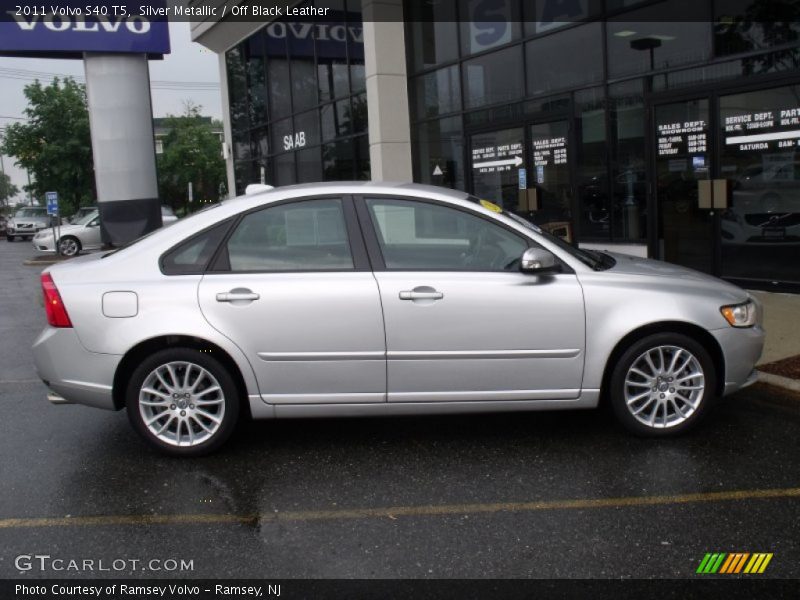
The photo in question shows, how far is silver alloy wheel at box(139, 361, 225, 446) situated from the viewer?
454cm

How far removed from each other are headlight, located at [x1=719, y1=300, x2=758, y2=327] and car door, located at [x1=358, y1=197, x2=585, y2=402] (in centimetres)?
95

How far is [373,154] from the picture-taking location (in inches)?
587

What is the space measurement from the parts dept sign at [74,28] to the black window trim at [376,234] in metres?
17.7

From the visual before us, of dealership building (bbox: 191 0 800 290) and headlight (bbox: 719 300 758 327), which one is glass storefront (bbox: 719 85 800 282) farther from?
headlight (bbox: 719 300 758 327)

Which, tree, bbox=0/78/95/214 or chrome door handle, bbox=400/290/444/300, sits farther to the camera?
tree, bbox=0/78/95/214

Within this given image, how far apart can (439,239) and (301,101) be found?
14.7m

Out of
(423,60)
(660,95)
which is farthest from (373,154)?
(660,95)

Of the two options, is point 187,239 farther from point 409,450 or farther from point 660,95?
point 660,95

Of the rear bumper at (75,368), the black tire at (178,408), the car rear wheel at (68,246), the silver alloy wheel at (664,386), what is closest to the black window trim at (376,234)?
the silver alloy wheel at (664,386)

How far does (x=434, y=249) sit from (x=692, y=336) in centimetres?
170

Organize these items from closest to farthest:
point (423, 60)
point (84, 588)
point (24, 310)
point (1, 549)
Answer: point (84, 588), point (1, 549), point (24, 310), point (423, 60)

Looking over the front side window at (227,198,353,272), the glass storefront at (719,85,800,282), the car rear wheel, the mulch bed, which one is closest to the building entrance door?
the glass storefront at (719,85,800,282)

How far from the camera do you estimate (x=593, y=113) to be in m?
11.1

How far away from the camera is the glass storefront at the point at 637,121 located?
9.09 metres
